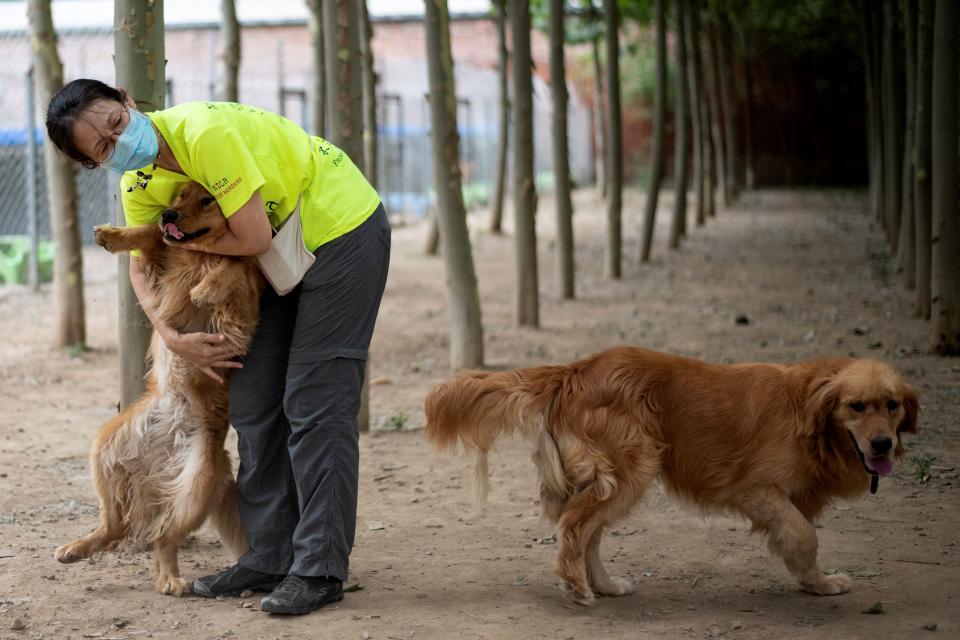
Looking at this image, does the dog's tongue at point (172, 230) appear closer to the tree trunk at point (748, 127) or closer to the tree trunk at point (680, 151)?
the tree trunk at point (680, 151)

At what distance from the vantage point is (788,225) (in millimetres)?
21906

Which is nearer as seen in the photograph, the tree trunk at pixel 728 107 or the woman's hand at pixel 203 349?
the woman's hand at pixel 203 349

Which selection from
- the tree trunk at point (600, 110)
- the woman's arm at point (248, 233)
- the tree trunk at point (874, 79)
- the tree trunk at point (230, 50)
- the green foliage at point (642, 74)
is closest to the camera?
the woman's arm at point (248, 233)

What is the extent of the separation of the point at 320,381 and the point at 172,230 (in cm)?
78

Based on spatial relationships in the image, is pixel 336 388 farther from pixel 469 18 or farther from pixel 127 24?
pixel 469 18

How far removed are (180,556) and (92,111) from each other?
222 cm

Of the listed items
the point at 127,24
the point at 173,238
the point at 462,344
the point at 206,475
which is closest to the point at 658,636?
the point at 206,475

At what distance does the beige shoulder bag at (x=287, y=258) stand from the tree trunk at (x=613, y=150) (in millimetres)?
10584

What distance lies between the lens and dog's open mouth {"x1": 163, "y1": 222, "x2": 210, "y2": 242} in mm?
4051

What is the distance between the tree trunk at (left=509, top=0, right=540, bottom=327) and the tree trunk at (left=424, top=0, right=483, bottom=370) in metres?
1.93

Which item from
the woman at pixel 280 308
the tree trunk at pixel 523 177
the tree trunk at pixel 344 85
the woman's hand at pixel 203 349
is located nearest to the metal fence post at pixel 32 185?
the tree trunk at pixel 523 177

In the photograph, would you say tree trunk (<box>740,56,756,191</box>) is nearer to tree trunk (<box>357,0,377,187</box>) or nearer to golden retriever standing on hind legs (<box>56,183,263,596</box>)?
tree trunk (<box>357,0,377,187</box>)

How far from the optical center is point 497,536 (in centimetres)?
529

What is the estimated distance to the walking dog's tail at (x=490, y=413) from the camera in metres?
4.33
